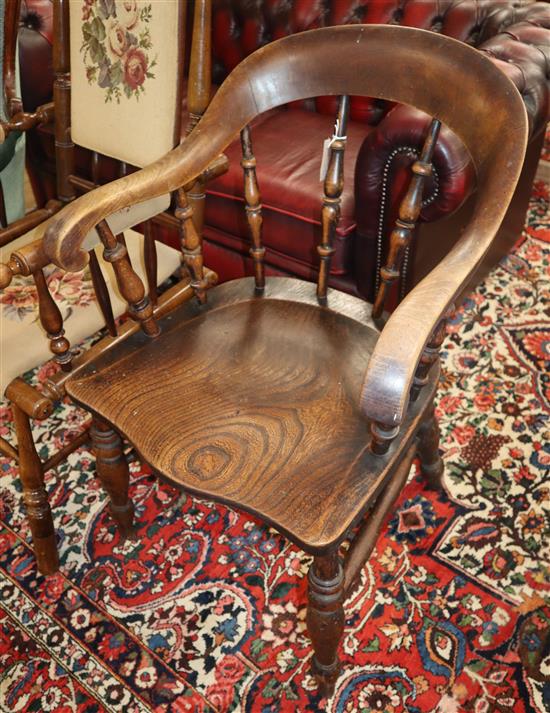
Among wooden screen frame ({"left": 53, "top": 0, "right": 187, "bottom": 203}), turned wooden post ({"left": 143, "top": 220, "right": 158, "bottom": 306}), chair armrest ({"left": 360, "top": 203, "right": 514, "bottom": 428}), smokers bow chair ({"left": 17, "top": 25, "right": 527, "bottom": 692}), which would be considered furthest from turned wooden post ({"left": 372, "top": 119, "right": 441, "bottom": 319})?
wooden screen frame ({"left": 53, "top": 0, "right": 187, "bottom": 203})

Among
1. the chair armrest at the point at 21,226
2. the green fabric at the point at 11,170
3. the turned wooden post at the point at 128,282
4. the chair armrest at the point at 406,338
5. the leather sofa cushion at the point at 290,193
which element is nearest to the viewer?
the chair armrest at the point at 406,338

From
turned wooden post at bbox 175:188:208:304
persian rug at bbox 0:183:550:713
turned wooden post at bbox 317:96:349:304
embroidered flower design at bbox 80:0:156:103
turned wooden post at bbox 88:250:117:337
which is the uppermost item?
embroidered flower design at bbox 80:0:156:103

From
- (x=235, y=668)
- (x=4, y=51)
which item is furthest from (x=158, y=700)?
(x=4, y=51)

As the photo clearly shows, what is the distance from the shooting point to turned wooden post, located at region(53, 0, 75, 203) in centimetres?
155

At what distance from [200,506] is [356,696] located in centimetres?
61

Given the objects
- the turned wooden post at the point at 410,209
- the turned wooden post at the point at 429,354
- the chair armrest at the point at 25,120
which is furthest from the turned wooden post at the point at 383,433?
the chair armrest at the point at 25,120

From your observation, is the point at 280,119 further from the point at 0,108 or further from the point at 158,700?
the point at 158,700

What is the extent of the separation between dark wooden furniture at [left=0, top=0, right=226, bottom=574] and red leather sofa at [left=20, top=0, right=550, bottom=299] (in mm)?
460

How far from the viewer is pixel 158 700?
1.34 metres

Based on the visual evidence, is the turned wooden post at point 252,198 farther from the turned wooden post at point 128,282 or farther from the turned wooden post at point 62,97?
the turned wooden post at point 62,97

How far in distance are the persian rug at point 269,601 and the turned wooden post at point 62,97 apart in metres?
0.72

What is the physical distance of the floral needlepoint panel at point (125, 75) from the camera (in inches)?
53.1

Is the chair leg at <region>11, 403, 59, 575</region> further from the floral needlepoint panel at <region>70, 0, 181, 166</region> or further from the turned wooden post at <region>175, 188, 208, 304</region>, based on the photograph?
the floral needlepoint panel at <region>70, 0, 181, 166</region>

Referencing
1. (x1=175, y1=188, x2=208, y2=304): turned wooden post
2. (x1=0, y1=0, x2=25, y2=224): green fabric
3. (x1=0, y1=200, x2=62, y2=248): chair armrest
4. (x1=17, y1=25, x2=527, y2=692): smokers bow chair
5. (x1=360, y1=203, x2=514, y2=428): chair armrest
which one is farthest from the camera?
(x1=0, y1=0, x2=25, y2=224): green fabric
